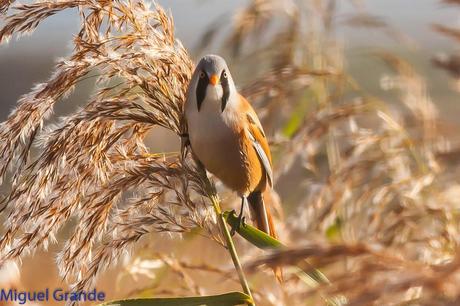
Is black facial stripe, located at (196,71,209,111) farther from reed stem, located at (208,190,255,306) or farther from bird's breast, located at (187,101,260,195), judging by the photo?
reed stem, located at (208,190,255,306)

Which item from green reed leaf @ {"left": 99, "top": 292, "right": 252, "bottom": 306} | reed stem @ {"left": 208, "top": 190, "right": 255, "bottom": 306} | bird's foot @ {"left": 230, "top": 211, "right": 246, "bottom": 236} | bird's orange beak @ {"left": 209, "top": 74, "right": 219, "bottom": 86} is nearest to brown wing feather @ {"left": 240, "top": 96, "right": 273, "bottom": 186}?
bird's orange beak @ {"left": 209, "top": 74, "right": 219, "bottom": 86}

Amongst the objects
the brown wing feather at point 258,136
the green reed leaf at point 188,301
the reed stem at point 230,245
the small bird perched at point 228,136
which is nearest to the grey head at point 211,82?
the small bird perched at point 228,136

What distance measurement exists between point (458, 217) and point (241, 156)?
0.63 metres

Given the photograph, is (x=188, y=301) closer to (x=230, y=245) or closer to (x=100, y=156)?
(x=230, y=245)

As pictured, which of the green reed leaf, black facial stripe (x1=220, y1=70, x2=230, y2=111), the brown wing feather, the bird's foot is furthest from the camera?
the brown wing feather

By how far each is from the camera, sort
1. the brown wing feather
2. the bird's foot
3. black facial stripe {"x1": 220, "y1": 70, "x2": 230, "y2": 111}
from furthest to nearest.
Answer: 1. the brown wing feather
2. black facial stripe {"x1": 220, "y1": 70, "x2": 230, "y2": 111}
3. the bird's foot

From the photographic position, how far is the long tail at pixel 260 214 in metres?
1.93

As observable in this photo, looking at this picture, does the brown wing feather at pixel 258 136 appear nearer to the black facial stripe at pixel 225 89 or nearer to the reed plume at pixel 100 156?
the black facial stripe at pixel 225 89

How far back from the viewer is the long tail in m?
1.93

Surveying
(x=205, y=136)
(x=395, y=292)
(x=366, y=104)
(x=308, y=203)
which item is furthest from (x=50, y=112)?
(x=395, y=292)

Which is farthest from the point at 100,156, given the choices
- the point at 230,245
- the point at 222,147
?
the point at 222,147

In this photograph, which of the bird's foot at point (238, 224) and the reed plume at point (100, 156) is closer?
the reed plume at point (100, 156)

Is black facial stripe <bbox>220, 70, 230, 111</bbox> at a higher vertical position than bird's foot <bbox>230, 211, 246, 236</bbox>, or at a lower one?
higher

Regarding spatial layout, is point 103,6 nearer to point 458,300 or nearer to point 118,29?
point 118,29
